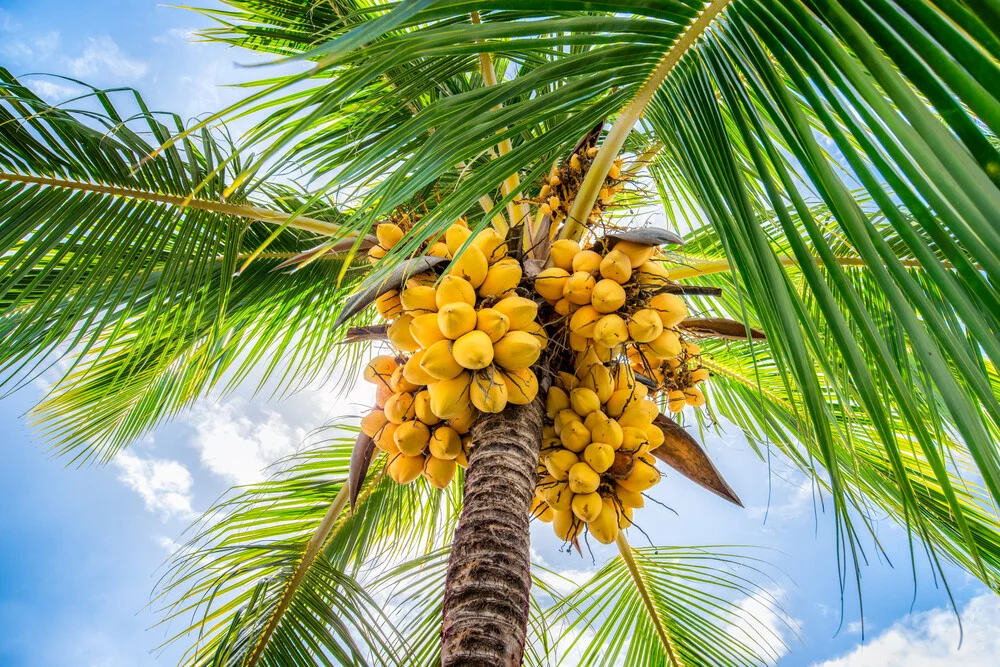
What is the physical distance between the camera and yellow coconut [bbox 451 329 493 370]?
1456 mm

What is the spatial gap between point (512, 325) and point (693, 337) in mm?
996

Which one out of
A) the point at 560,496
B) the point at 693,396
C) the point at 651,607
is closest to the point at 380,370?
the point at 560,496

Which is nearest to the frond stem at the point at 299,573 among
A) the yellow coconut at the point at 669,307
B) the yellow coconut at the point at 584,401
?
the yellow coconut at the point at 584,401

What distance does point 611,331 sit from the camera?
1.64 metres

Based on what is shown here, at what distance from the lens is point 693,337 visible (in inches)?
91.2

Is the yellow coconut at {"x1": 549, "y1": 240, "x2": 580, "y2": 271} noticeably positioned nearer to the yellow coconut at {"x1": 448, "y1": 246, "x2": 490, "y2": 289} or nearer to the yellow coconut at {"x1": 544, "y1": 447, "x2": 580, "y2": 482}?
the yellow coconut at {"x1": 448, "y1": 246, "x2": 490, "y2": 289}

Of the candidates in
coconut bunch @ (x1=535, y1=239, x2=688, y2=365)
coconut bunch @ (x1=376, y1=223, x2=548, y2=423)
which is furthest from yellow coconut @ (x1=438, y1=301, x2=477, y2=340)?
coconut bunch @ (x1=535, y1=239, x2=688, y2=365)

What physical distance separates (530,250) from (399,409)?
2.00ft

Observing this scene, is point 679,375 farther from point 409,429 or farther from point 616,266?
point 409,429

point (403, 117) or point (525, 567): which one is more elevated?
point (403, 117)

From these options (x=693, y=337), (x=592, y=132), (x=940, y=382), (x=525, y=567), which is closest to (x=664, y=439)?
(x=693, y=337)

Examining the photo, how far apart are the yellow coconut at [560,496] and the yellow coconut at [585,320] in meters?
0.47

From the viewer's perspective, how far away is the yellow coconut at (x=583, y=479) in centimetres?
176

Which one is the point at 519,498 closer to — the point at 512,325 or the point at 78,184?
the point at 512,325
